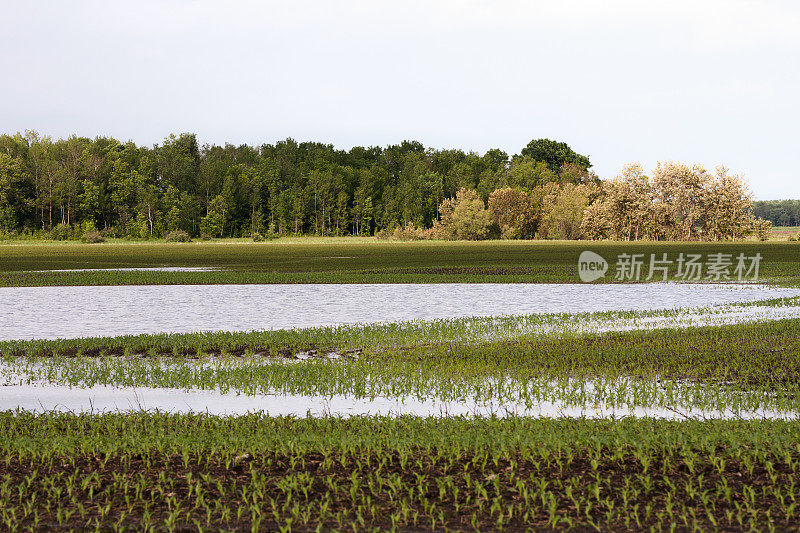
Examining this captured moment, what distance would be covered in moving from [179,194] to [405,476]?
179532mm

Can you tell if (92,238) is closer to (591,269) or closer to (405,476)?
(591,269)

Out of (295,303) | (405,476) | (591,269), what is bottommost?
(591,269)

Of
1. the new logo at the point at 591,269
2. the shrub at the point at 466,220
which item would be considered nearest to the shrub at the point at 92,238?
the shrub at the point at 466,220

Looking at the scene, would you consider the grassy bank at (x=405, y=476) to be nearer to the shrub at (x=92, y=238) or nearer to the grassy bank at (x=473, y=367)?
the grassy bank at (x=473, y=367)

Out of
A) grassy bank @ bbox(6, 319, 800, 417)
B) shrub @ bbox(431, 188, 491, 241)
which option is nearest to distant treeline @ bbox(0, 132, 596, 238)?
shrub @ bbox(431, 188, 491, 241)

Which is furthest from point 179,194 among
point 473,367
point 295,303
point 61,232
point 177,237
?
point 473,367

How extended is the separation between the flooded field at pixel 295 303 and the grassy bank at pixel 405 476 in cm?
1569

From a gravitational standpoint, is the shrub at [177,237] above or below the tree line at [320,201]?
below

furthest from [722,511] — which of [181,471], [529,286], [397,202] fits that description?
[397,202]

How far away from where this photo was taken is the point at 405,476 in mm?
9406

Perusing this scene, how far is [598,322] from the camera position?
1054 inches

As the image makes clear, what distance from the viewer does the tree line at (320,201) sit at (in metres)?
151

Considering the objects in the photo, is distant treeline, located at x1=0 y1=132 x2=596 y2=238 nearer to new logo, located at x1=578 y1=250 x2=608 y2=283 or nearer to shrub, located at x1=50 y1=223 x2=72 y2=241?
shrub, located at x1=50 y1=223 x2=72 y2=241

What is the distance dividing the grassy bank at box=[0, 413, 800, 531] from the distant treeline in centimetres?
15753
